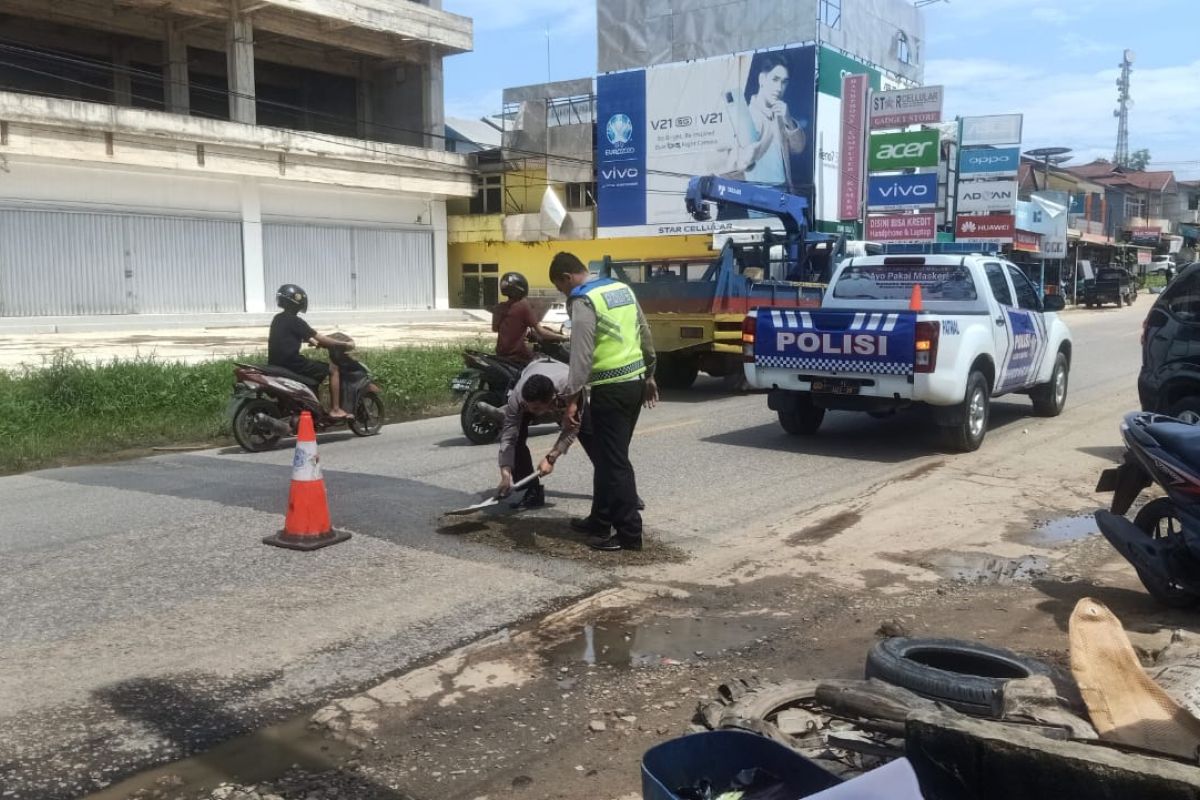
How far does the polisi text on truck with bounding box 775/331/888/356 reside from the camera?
9.77m

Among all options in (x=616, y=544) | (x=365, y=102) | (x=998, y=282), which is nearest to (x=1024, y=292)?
(x=998, y=282)

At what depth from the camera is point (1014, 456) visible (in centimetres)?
1013

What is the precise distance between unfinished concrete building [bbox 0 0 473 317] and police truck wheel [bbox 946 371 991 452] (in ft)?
80.4

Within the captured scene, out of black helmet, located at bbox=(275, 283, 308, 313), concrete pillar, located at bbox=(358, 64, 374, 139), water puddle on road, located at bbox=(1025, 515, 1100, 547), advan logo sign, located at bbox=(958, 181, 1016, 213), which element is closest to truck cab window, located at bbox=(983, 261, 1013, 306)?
water puddle on road, located at bbox=(1025, 515, 1100, 547)

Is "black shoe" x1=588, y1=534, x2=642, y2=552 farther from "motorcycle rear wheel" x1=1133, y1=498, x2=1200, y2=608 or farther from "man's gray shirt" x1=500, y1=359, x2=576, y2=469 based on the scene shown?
"motorcycle rear wheel" x1=1133, y1=498, x2=1200, y2=608

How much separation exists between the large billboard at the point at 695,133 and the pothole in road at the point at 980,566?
2985 centimetres

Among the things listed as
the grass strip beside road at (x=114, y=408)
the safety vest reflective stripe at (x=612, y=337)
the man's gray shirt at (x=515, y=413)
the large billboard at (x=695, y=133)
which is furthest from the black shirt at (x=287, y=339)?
the large billboard at (x=695, y=133)

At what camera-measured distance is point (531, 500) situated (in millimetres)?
7727

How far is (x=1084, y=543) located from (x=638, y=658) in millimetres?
3766

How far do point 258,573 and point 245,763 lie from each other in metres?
2.34

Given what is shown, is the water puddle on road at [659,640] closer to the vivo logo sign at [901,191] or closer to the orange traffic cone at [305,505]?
the orange traffic cone at [305,505]

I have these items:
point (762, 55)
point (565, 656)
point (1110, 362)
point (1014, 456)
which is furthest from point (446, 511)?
point (762, 55)

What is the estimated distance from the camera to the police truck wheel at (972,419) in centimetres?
1006

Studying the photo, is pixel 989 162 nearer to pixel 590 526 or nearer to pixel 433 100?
pixel 433 100
